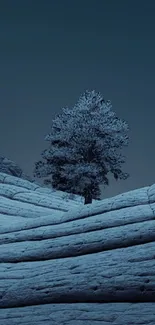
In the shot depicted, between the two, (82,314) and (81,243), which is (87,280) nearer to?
(82,314)

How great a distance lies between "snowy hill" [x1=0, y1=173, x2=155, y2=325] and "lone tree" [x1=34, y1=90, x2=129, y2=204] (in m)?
13.2

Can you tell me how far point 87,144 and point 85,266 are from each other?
15717mm

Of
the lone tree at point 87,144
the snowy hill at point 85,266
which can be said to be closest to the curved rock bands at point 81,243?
the snowy hill at point 85,266

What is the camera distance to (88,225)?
6.62 metres

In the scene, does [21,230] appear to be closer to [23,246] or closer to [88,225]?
[23,246]

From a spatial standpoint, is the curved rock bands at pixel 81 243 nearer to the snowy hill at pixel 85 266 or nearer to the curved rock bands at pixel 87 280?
the snowy hill at pixel 85 266

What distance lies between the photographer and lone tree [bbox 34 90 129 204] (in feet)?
68.1

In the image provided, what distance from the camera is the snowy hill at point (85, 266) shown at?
17.5 feet

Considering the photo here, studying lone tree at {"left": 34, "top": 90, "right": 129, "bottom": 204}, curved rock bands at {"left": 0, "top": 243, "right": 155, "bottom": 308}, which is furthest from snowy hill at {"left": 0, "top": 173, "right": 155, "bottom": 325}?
lone tree at {"left": 34, "top": 90, "right": 129, "bottom": 204}

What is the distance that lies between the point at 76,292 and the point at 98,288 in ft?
1.09

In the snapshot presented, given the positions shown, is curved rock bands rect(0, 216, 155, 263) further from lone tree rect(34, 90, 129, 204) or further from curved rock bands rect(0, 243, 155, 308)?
lone tree rect(34, 90, 129, 204)

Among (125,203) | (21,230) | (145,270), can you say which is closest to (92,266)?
(145,270)

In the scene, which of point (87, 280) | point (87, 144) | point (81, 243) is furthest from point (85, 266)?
point (87, 144)

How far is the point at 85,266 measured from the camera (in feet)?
19.4
